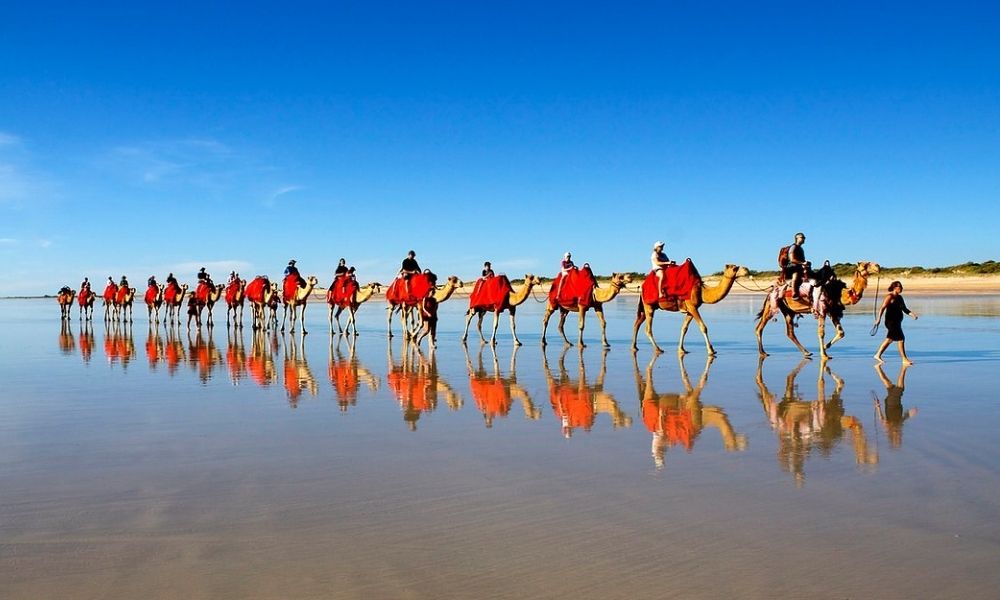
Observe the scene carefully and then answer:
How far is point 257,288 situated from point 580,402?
21.1 meters

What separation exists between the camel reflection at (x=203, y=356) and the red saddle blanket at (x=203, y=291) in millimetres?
7386

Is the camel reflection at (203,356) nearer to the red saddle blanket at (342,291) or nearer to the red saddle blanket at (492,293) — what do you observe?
the red saddle blanket at (342,291)

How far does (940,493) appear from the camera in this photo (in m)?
5.23

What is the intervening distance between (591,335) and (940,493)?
17.2 m

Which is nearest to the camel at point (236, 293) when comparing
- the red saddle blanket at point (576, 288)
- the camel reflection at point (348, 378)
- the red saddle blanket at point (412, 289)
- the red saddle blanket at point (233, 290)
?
the red saddle blanket at point (233, 290)

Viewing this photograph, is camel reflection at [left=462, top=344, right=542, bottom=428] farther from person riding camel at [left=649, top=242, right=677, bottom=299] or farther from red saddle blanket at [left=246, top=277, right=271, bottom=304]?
red saddle blanket at [left=246, top=277, right=271, bottom=304]

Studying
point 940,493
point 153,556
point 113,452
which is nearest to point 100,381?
point 113,452

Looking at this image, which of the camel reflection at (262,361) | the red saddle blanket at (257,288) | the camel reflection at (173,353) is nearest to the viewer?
the camel reflection at (262,361)

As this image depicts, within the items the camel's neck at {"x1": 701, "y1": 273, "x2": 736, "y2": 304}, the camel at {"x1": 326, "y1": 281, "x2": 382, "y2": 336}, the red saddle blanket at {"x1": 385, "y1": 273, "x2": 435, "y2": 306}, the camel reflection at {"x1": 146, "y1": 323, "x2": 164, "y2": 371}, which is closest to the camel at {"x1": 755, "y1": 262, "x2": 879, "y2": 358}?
the camel's neck at {"x1": 701, "y1": 273, "x2": 736, "y2": 304}

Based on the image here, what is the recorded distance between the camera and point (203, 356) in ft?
54.9

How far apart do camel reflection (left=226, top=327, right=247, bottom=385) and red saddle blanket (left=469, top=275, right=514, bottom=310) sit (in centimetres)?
545

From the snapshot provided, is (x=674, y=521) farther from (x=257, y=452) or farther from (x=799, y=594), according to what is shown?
(x=257, y=452)

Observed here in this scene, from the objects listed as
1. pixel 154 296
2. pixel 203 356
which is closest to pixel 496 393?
pixel 203 356

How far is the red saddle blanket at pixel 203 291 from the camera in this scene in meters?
30.6
